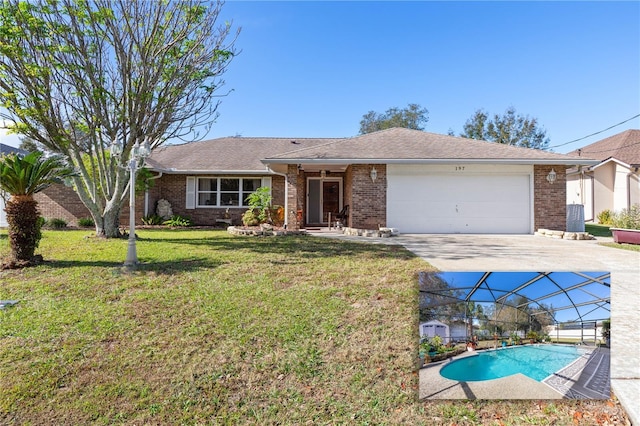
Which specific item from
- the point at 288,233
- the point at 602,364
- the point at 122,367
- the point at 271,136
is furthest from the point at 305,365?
the point at 271,136

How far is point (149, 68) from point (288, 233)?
6.23 m

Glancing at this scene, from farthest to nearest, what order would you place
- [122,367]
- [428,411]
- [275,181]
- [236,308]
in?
[275,181] < [236,308] < [122,367] < [428,411]

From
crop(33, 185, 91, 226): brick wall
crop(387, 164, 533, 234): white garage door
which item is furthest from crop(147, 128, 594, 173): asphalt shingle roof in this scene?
crop(33, 185, 91, 226): brick wall

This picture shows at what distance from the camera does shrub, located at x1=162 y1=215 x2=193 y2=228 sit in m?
15.0

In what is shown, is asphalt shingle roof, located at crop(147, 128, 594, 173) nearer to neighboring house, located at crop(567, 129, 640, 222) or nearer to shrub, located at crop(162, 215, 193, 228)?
shrub, located at crop(162, 215, 193, 228)

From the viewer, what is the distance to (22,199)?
6.33m

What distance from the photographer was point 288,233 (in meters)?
10.8

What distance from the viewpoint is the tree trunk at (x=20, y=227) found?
6.27 meters

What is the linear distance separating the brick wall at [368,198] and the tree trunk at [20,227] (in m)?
8.87

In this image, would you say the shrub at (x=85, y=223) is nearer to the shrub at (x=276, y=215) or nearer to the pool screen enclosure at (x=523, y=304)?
the shrub at (x=276, y=215)

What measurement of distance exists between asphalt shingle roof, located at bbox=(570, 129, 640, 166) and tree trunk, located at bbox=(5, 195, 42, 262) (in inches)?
1025

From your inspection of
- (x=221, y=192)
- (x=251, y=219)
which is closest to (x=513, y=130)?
(x=221, y=192)

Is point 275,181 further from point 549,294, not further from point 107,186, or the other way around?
point 549,294

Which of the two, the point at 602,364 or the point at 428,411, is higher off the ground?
the point at 602,364
